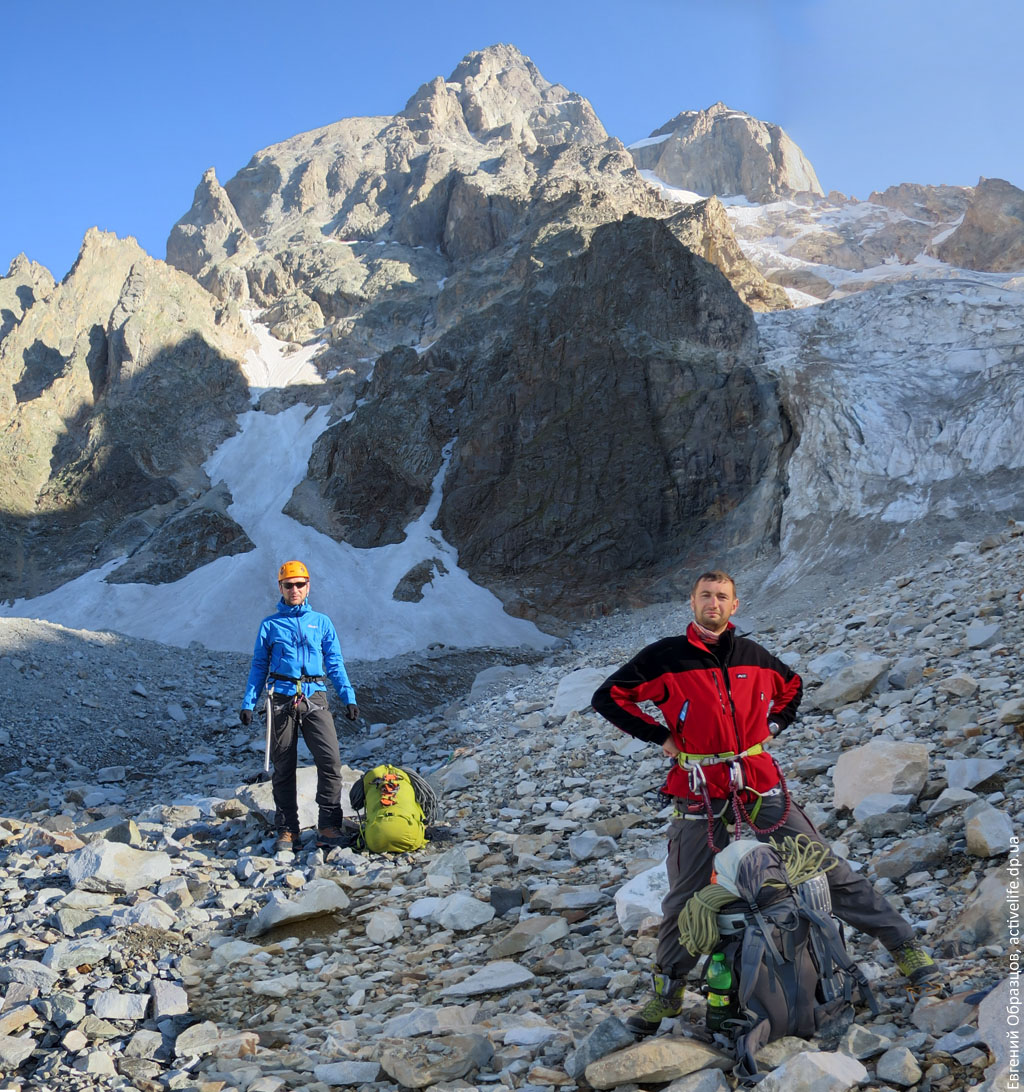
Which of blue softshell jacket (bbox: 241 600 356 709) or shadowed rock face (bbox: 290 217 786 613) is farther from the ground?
shadowed rock face (bbox: 290 217 786 613)

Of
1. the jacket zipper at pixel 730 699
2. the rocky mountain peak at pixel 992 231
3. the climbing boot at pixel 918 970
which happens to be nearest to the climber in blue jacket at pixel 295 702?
the jacket zipper at pixel 730 699

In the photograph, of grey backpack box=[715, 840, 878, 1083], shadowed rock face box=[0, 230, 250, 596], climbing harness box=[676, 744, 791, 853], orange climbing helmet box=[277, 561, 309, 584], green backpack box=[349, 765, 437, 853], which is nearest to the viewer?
grey backpack box=[715, 840, 878, 1083]

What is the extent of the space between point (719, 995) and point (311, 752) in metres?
5.05

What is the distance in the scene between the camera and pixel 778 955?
10.9 feet

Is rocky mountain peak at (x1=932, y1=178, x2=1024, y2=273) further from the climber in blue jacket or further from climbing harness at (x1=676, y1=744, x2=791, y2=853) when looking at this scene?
climbing harness at (x1=676, y1=744, x2=791, y2=853)

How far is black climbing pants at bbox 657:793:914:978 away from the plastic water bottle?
199 millimetres

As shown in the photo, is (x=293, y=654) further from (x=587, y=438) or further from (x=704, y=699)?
(x=587, y=438)

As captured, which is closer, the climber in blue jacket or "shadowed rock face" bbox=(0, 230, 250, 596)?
the climber in blue jacket

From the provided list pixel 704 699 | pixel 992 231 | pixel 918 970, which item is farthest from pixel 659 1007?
pixel 992 231

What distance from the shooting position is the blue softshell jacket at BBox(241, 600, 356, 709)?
7.63 m

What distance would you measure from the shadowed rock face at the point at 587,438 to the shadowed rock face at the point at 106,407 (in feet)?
31.5

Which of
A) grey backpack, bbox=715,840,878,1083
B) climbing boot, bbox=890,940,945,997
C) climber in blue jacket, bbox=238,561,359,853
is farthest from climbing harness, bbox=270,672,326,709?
climbing boot, bbox=890,940,945,997

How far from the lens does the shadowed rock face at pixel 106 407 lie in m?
40.2

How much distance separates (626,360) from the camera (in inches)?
1425
